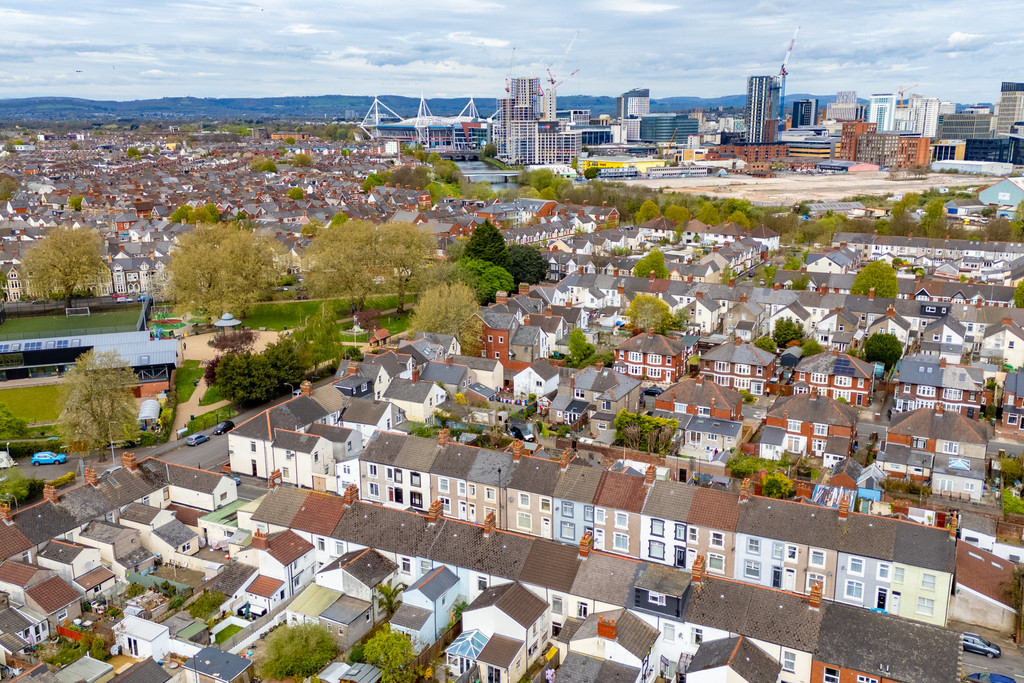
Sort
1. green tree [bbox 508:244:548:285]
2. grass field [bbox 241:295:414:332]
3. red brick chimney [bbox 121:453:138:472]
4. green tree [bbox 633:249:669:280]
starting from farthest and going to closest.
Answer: green tree [bbox 508:244:548:285], green tree [bbox 633:249:669:280], grass field [bbox 241:295:414:332], red brick chimney [bbox 121:453:138:472]

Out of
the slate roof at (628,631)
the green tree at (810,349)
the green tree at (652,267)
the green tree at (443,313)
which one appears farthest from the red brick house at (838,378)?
the green tree at (652,267)

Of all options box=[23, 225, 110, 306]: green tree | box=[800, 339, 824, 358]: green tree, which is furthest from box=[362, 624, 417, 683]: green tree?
box=[23, 225, 110, 306]: green tree

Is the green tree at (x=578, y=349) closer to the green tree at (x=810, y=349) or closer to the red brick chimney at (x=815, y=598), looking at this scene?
the green tree at (x=810, y=349)

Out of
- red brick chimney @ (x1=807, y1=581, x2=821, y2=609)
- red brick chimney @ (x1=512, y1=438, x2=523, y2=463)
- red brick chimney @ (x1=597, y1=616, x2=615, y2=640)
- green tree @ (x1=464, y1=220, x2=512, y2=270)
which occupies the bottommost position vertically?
red brick chimney @ (x1=597, y1=616, x2=615, y2=640)

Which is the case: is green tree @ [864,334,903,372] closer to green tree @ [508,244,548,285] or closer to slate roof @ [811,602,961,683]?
slate roof @ [811,602,961,683]

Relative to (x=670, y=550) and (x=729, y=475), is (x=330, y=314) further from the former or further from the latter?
(x=670, y=550)

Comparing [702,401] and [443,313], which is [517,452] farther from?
[443,313]
